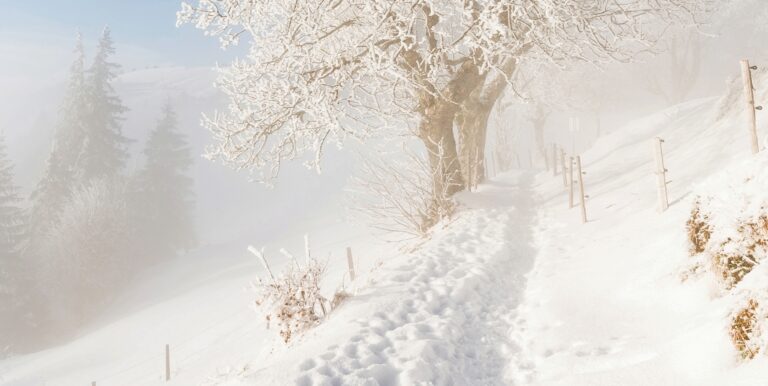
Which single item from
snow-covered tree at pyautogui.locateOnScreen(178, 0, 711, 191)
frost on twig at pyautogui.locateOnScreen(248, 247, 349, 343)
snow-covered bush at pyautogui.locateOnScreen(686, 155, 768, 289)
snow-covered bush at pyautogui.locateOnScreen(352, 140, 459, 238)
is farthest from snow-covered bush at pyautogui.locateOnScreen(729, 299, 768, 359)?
snow-covered bush at pyautogui.locateOnScreen(352, 140, 459, 238)

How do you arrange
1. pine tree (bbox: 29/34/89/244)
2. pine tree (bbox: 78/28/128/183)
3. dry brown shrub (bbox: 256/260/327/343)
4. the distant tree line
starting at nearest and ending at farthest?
dry brown shrub (bbox: 256/260/327/343) → the distant tree line → pine tree (bbox: 29/34/89/244) → pine tree (bbox: 78/28/128/183)

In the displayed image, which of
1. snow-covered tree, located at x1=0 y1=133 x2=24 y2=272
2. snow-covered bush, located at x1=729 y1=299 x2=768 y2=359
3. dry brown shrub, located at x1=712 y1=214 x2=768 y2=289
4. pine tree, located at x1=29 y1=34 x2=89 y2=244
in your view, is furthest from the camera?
pine tree, located at x1=29 y1=34 x2=89 y2=244

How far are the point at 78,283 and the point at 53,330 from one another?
311 centimetres

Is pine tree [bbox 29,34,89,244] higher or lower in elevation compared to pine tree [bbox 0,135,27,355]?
higher

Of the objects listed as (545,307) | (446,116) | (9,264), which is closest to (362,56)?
(446,116)

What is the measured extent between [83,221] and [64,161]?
25.6 ft

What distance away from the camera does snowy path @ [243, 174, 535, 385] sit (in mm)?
3791

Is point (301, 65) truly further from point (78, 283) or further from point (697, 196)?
point (78, 283)

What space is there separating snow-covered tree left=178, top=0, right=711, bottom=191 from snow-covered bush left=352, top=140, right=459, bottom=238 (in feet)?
1.55

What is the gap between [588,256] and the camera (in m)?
6.91

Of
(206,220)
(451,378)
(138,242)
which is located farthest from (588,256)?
(206,220)

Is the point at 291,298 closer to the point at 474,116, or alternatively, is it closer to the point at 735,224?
the point at 735,224

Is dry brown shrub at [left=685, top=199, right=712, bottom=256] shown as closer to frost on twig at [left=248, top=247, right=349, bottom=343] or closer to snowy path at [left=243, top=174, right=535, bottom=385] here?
snowy path at [left=243, top=174, right=535, bottom=385]

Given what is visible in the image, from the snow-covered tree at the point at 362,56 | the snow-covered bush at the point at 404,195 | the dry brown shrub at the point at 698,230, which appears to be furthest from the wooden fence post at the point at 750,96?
the snow-covered bush at the point at 404,195
